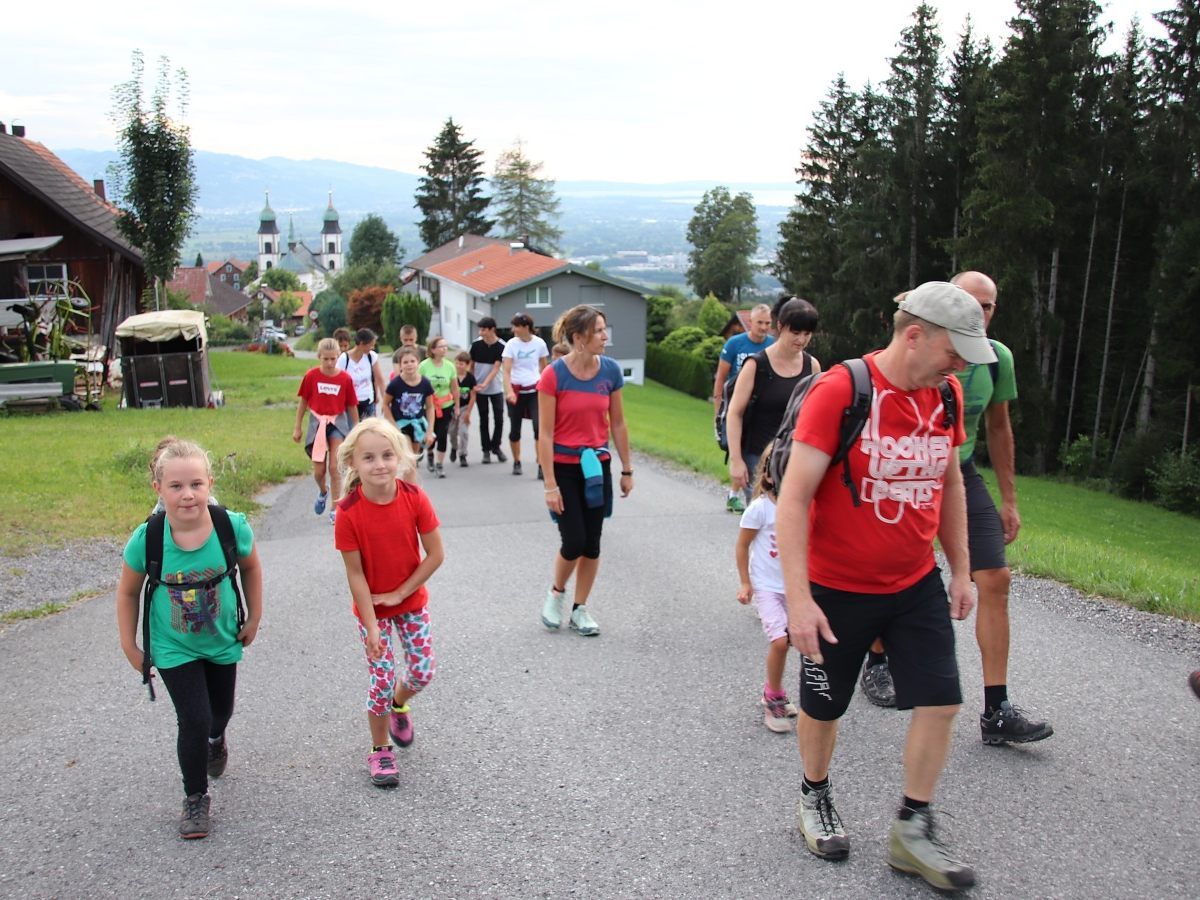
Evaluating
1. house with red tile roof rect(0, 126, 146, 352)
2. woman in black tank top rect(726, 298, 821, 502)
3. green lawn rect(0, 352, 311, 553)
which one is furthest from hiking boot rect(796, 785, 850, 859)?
house with red tile roof rect(0, 126, 146, 352)

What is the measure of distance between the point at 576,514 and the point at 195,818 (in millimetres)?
2774

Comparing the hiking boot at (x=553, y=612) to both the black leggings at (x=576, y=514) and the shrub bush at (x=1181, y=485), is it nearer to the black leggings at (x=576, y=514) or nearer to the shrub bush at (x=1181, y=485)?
the black leggings at (x=576, y=514)

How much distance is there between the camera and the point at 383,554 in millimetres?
4289

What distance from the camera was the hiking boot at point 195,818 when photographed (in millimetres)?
3865

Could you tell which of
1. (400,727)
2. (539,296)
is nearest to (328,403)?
(400,727)

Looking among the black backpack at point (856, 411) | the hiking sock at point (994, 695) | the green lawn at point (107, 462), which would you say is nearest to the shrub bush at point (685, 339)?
the green lawn at point (107, 462)

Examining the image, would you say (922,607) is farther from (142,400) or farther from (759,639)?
(142,400)

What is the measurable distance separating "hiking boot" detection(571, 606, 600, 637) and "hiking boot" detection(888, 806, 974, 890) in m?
2.81

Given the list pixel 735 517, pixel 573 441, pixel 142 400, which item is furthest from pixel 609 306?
pixel 573 441

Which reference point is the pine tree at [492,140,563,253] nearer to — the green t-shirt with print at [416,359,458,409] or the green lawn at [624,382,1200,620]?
the green lawn at [624,382,1200,620]

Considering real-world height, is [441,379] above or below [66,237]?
below

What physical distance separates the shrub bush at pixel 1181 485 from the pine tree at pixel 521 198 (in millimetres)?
74655

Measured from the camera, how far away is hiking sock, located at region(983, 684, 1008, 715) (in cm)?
451

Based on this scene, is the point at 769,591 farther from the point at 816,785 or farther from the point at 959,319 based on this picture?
the point at 959,319
